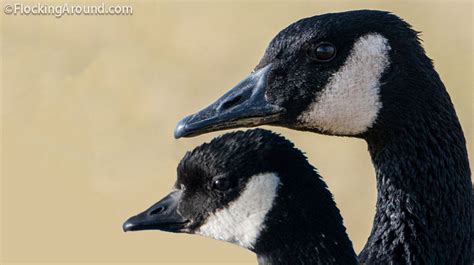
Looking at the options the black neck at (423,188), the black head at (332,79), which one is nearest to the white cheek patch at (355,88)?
the black head at (332,79)

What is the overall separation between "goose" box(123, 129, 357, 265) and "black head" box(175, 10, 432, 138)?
0.15 metres

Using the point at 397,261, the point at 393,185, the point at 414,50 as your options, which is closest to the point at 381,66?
the point at 414,50

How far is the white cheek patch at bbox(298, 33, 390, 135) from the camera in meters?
5.94

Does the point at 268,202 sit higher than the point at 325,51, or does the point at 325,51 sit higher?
the point at 325,51

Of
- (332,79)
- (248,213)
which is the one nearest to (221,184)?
(248,213)

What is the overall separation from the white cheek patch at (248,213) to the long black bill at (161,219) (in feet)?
0.69

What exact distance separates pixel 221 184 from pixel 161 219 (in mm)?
394

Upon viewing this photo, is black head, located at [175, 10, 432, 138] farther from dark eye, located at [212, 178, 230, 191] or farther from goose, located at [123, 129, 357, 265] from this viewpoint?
dark eye, located at [212, 178, 230, 191]

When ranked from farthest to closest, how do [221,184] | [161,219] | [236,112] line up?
[161,219] → [221,184] → [236,112]

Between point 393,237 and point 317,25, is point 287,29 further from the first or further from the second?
point 393,237

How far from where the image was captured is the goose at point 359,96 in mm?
5941

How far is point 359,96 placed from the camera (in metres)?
5.94

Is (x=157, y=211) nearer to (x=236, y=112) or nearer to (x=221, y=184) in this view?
(x=221, y=184)

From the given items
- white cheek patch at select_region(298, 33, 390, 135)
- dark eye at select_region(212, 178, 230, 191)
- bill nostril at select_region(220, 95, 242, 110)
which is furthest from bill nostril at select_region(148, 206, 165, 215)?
white cheek patch at select_region(298, 33, 390, 135)
